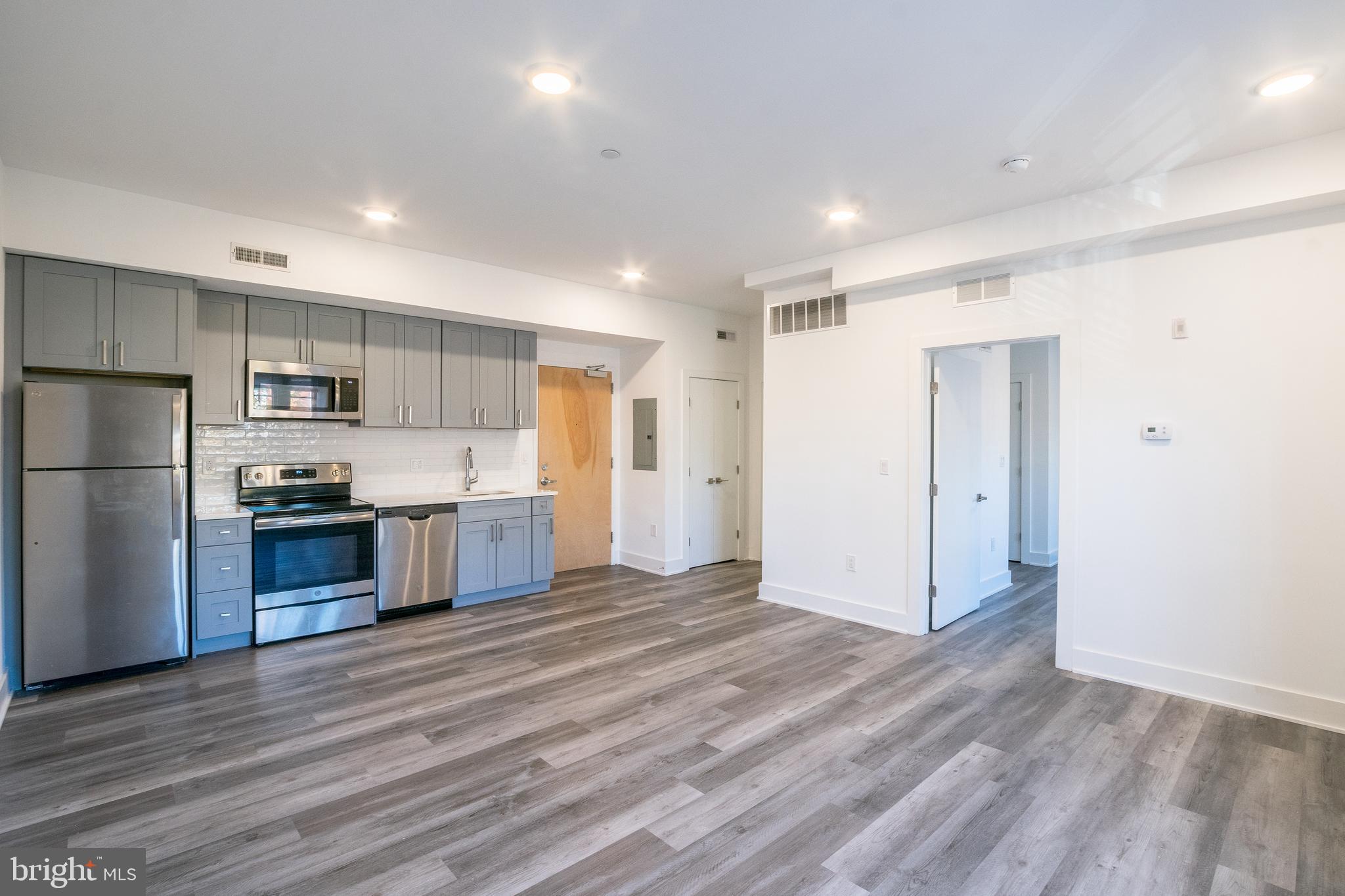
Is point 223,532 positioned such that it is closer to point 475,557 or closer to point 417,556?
point 417,556

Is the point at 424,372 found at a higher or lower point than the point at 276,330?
lower

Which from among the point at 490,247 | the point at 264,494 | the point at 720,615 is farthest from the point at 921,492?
the point at 264,494

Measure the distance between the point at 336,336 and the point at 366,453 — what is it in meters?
0.98

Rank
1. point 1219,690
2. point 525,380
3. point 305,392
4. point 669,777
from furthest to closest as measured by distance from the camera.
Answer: point 525,380 → point 305,392 → point 1219,690 → point 669,777

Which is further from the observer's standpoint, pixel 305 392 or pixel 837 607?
pixel 837 607

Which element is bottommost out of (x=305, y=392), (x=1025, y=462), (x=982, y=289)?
(x=1025, y=462)

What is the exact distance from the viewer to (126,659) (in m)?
3.64

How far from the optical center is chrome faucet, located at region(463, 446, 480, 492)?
5656 millimetres

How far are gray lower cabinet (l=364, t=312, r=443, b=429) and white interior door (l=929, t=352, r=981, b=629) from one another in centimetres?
388

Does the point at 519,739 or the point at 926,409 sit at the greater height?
the point at 926,409

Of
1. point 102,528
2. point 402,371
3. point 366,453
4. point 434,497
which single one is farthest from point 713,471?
point 102,528

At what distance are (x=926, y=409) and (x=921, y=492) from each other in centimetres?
58

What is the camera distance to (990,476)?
549 cm

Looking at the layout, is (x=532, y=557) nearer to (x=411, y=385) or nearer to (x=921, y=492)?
(x=411, y=385)
